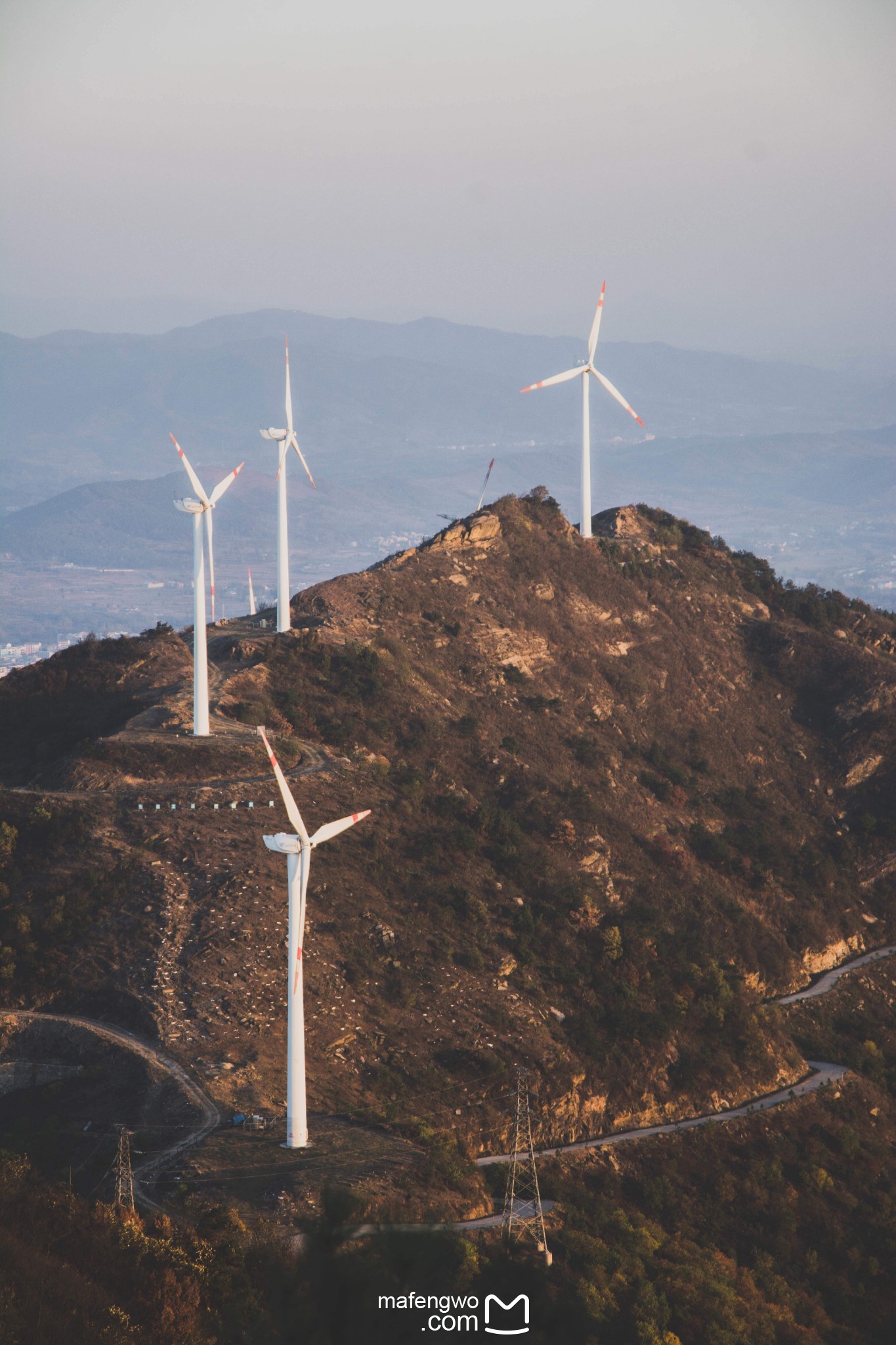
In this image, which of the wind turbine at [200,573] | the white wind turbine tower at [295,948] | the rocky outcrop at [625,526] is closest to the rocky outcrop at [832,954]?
the wind turbine at [200,573]

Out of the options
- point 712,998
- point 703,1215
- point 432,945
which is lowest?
point 703,1215

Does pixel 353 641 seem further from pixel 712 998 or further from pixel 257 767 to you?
pixel 712 998

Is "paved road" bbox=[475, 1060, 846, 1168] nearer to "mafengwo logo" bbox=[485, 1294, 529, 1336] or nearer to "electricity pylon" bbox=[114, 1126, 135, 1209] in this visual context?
"electricity pylon" bbox=[114, 1126, 135, 1209]

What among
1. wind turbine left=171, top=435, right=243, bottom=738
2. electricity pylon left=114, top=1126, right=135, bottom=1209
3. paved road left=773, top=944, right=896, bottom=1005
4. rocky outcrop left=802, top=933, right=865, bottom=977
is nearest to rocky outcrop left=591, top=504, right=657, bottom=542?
rocky outcrop left=802, top=933, right=865, bottom=977

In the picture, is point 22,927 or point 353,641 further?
point 353,641

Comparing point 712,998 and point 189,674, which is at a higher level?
point 189,674

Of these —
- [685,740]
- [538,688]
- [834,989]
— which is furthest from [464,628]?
[834,989]

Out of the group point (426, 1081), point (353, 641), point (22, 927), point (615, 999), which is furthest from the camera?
point (353, 641)
